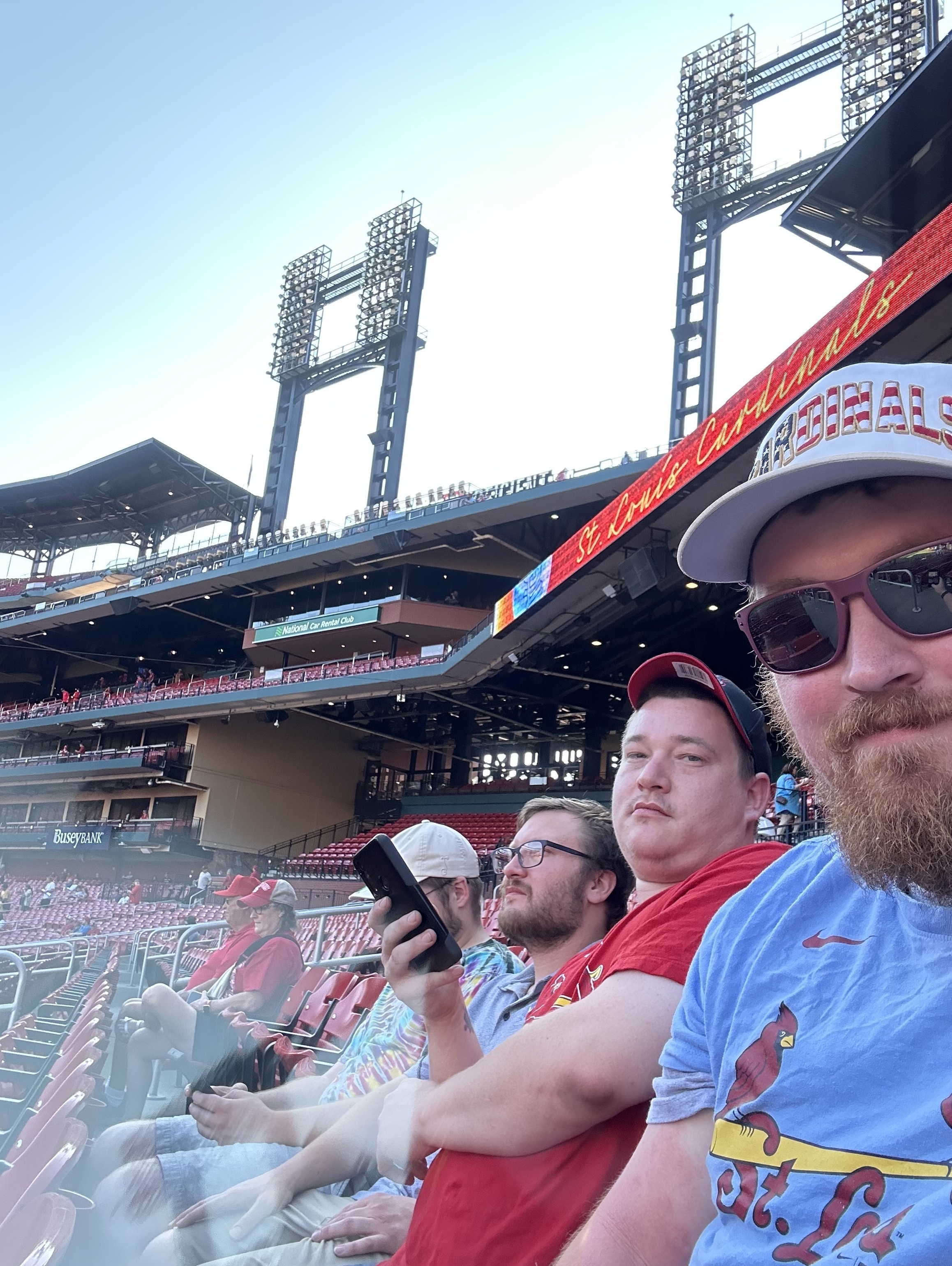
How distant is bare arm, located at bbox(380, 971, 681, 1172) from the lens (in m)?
1.22

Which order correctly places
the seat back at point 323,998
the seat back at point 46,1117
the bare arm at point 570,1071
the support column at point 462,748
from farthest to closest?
the support column at point 462,748
the seat back at point 323,998
the seat back at point 46,1117
the bare arm at point 570,1071

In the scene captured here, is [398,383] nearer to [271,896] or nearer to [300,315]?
[300,315]

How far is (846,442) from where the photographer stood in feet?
3.29

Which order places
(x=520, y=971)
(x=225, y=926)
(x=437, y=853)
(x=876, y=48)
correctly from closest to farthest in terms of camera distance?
(x=520, y=971) → (x=437, y=853) → (x=225, y=926) → (x=876, y=48)

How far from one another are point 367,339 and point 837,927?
120ft

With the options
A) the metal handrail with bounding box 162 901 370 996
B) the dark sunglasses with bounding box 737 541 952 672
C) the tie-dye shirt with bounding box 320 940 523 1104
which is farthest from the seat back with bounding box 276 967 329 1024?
the dark sunglasses with bounding box 737 541 952 672

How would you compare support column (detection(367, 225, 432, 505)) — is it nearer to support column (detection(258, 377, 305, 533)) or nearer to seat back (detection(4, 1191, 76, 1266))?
support column (detection(258, 377, 305, 533))

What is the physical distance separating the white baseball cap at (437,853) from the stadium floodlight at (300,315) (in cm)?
3671

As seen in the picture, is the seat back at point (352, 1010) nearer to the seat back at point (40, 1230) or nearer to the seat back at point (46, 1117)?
the seat back at point (46, 1117)

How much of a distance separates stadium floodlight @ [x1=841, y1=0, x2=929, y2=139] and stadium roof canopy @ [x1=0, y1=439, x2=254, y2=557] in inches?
1123

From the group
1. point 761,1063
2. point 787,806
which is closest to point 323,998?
point 761,1063

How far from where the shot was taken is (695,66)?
99.6 ft

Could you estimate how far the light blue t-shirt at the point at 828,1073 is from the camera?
79cm

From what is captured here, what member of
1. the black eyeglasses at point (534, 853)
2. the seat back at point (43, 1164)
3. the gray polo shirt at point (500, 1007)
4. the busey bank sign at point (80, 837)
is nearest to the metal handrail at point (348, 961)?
the seat back at point (43, 1164)
